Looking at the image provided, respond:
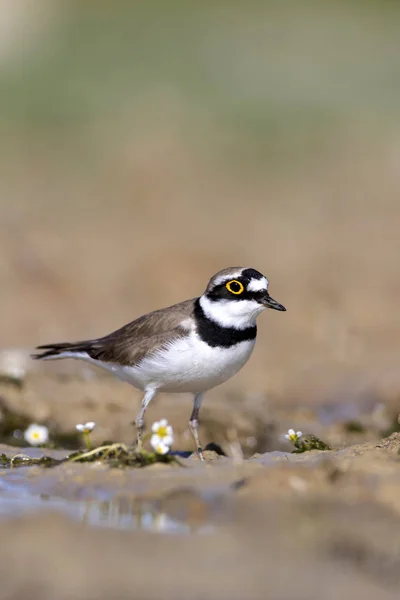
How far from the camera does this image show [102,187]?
852 inches

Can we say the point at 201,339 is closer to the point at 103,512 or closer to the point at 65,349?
the point at 65,349

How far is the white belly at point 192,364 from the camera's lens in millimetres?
7684

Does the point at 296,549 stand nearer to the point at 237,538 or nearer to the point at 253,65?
the point at 237,538

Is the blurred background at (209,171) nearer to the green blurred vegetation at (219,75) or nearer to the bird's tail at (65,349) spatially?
the green blurred vegetation at (219,75)

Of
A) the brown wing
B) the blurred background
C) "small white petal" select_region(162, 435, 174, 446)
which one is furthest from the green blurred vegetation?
"small white petal" select_region(162, 435, 174, 446)

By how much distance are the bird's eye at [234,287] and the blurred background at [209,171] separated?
4388mm

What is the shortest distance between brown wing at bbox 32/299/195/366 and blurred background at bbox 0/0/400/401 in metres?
3.99

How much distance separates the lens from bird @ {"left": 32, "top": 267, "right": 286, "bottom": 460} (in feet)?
25.3

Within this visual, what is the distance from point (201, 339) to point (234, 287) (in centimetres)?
49

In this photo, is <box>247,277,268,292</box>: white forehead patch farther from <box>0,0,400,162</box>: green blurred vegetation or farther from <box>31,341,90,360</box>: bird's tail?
<box>0,0,400,162</box>: green blurred vegetation

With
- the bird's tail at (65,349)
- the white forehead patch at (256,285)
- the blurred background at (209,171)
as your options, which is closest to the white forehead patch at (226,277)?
the white forehead patch at (256,285)

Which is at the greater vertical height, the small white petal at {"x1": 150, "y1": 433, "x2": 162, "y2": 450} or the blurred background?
the blurred background

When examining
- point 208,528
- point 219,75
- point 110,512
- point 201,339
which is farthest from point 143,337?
point 219,75

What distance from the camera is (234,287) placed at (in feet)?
26.1
